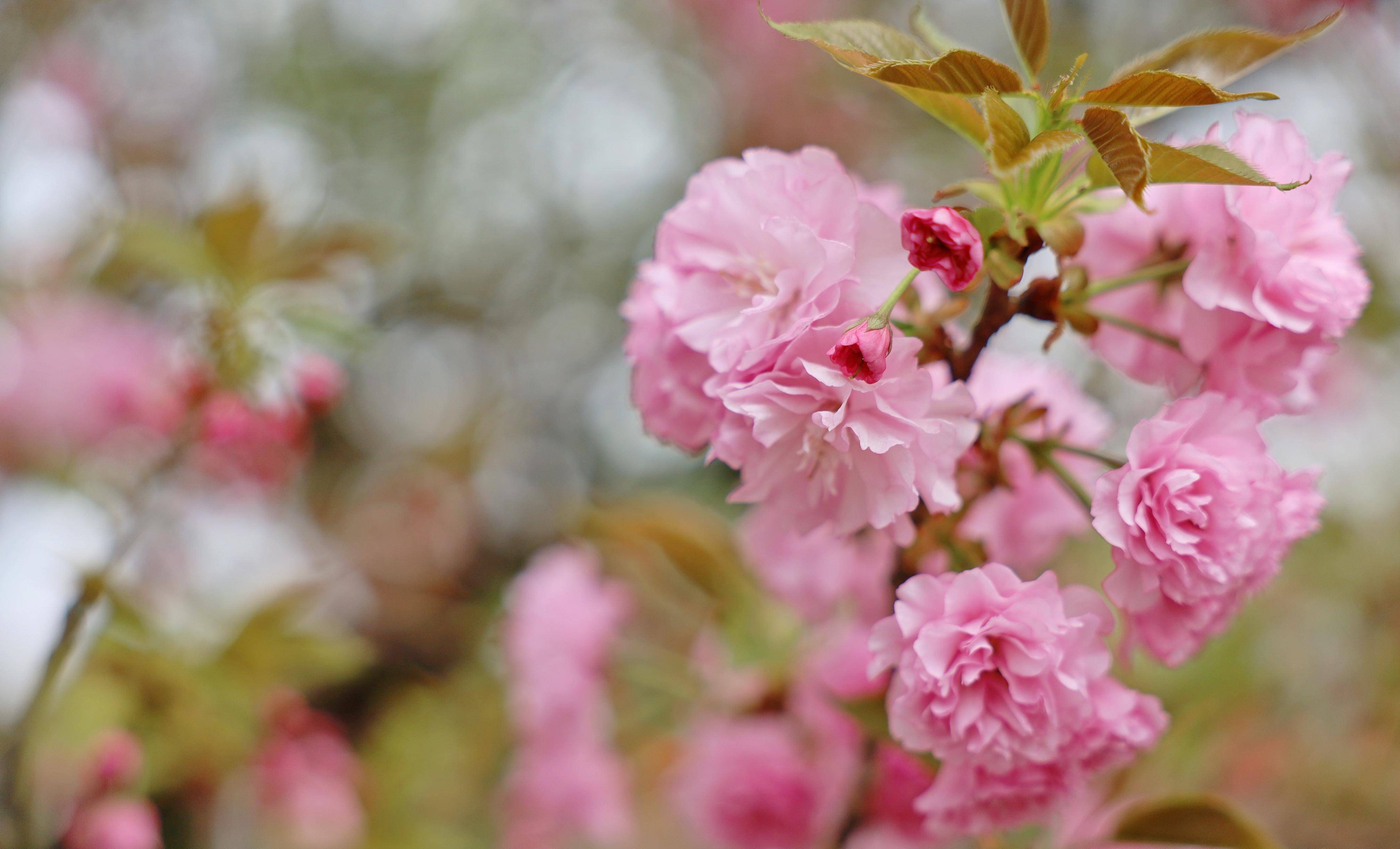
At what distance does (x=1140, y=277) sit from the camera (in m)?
0.50

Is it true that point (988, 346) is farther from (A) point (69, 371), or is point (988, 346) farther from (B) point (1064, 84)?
(A) point (69, 371)

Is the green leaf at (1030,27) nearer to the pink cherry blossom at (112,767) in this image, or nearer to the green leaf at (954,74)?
the green leaf at (954,74)

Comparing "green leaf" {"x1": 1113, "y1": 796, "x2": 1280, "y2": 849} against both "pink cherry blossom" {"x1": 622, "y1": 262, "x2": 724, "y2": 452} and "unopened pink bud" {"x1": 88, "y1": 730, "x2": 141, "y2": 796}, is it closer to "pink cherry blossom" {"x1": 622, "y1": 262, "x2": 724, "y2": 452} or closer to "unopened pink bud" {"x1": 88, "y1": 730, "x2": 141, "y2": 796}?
"pink cherry blossom" {"x1": 622, "y1": 262, "x2": 724, "y2": 452}

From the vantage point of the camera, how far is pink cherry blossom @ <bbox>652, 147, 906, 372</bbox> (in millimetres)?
418

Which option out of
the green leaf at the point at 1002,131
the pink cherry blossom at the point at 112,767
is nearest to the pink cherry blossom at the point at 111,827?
the pink cherry blossom at the point at 112,767

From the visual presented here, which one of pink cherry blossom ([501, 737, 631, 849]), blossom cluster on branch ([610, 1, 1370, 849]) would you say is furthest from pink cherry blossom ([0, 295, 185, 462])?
blossom cluster on branch ([610, 1, 1370, 849])

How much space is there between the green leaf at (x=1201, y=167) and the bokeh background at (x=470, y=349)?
52 centimetres

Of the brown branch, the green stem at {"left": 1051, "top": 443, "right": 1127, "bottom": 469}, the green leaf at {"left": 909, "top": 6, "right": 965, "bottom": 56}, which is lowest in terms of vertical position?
the green stem at {"left": 1051, "top": 443, "right": 1127, "bottom": 469}

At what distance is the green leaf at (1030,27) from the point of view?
47 centimetres

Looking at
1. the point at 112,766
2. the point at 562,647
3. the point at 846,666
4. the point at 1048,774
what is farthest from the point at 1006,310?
the point at 112,766

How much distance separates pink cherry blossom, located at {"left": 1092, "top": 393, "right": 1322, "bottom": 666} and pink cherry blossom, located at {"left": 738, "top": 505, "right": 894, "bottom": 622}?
205mm

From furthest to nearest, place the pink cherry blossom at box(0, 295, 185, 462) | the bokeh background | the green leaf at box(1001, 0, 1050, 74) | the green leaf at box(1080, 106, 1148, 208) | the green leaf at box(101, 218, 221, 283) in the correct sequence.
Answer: the pink cherry blossom at box(0, 295, 185, 462)
the bokeh background
the green leaf at box(101, 218, 221, 283)
the green leaf at box(1001, 0, 1050, 74)
the green leaf at box(1080, 106, 1148, 208)

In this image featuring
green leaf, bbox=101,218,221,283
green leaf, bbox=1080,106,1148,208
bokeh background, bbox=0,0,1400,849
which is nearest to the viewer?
green leaf, bbox=1080,106,1148,208

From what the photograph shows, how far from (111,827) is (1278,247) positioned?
0.91m
